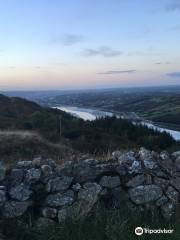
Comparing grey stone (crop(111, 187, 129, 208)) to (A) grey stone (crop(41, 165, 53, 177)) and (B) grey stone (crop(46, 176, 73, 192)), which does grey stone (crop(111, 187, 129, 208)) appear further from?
(A) grey stone (crop(41, 165, 53, 177))

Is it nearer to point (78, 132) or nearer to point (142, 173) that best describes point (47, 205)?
point (142, 173)

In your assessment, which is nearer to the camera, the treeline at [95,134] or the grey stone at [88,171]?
the grey stone at [88,171]

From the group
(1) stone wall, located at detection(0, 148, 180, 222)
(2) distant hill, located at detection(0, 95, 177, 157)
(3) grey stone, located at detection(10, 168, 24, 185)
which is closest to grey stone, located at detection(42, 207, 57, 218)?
(1) stone wall, located at detection(0, 148, 180, 222)

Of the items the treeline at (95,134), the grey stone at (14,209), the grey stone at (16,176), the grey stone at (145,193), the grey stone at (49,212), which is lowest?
the treeline at (95,134)

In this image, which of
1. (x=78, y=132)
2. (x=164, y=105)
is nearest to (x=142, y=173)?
(x=78, y=132)
